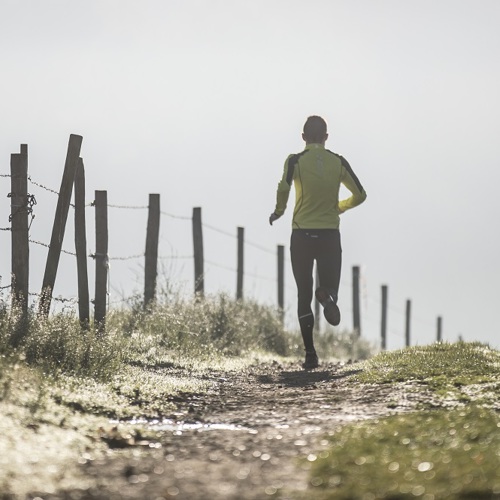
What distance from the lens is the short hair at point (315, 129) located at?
11430 millimetres

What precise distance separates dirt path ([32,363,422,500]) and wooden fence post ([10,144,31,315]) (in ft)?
8.28

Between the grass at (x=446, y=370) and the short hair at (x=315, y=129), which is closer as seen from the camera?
the grass at (x=446, y=370)

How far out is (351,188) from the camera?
462 inches

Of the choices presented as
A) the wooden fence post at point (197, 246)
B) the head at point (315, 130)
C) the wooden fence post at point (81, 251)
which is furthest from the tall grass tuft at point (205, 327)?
the head at point (315, 130)

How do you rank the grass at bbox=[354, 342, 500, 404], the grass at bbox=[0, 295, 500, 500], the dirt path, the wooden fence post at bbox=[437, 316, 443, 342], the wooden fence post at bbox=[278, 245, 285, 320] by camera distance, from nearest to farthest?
the dirt path, the grass at bbox=[0, 295, 500, 500], the grass at bbox=[354, 342, 500, 404], the wooden fence post at bbox=[278, 245, 285, 320], the wooden fence post at bbox=[437, 316, 443, 342]

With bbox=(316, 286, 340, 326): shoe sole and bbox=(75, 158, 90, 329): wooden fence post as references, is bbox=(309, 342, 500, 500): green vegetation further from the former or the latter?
bbox=(75, 158, 90, 329): wooden fence post

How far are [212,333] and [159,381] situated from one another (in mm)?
5281

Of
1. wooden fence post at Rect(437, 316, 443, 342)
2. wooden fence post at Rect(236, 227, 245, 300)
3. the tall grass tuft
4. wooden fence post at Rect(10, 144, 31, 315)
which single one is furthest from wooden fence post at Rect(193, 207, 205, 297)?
wooden fence post at Rect(437, 316, 443, 342)

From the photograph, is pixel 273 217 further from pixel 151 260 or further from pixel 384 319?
pixel 384 319

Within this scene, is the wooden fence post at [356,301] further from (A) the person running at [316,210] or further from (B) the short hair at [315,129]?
(B) the short hair at [315,129]

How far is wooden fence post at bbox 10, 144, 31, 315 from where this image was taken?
34.7 feet

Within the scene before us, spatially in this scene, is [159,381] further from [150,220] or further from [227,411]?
[150,220]

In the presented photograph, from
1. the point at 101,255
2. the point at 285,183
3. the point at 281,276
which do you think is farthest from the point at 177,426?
the point at 281,276

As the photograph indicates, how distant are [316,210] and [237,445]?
19.0 ft
